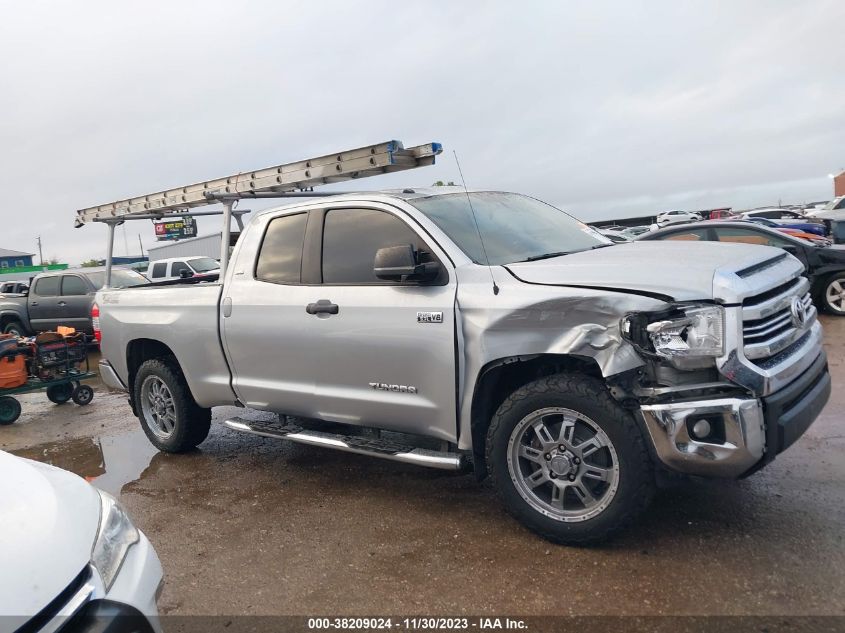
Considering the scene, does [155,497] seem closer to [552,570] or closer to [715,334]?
[552,570]

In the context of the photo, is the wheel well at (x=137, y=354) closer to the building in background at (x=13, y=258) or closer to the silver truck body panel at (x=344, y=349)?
the silver truck body panel at (x=344, y=349)

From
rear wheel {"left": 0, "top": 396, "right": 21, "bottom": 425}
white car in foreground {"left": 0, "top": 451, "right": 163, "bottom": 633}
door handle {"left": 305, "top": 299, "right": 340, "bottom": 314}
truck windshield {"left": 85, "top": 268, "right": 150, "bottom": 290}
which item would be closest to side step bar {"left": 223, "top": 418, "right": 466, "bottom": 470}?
door handle {"left": 305, "top": 299, "right": 340, "bottom": 314}

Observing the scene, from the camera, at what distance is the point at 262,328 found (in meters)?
4.52

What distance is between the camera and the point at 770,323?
3.13 metres

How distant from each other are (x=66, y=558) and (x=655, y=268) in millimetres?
2719

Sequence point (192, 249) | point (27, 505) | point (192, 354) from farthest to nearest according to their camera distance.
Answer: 1. point (192, 249)
2. point (192, 354)
3. point (27, 505)

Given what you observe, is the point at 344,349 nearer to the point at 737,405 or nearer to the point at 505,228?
the point at 505,228

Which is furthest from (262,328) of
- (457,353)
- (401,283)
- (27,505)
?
(27,505)

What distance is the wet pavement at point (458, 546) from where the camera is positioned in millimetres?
2918

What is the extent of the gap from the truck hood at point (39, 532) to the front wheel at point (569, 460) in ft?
6.45

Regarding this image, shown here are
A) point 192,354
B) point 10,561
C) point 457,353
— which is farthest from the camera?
point 192,354

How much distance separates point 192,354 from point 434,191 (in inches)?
91.1

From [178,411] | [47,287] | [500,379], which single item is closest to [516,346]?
[500,379]

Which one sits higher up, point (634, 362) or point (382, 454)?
point (634, 362)
